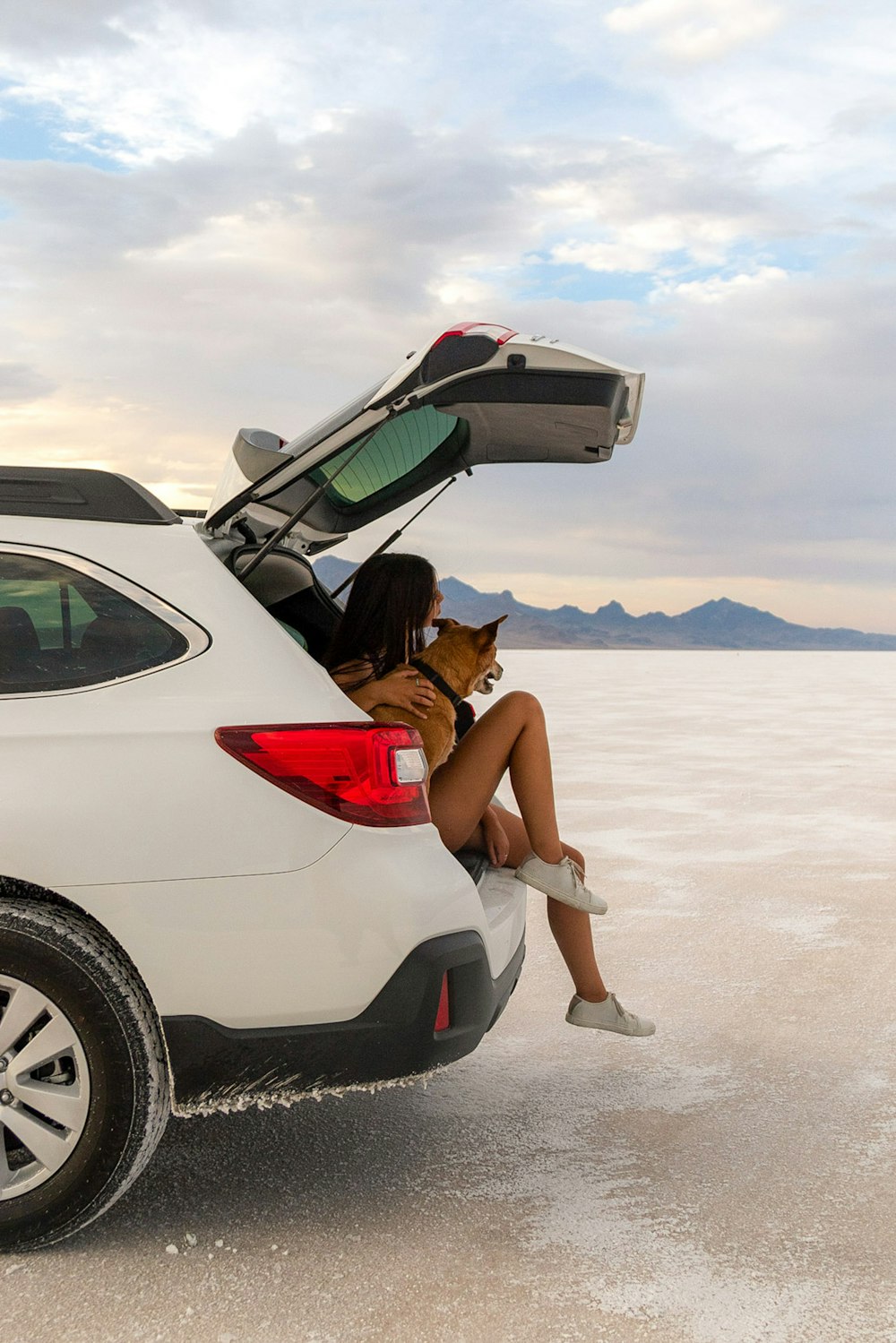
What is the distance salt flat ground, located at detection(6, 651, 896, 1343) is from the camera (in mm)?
2691

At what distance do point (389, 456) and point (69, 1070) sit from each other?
1.86m

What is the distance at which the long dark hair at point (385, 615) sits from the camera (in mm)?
3836

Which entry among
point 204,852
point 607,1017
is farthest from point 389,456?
point 607,1017

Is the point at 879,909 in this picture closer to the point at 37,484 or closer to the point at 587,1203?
the point at 587,1203

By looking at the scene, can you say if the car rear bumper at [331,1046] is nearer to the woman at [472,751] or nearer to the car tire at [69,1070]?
the car tire at [69,1070]

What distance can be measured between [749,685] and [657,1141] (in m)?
30.4

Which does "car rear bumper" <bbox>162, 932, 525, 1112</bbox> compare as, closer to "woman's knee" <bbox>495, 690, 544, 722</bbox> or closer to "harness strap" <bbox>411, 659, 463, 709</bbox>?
"harness strap" <bbox>411, 659, 463, 709</bbox>

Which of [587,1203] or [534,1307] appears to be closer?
[534,1307]

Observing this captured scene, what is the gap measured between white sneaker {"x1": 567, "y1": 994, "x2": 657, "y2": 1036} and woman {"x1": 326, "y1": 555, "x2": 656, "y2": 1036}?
0.18 m

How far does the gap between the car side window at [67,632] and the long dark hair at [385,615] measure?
→ 95cm

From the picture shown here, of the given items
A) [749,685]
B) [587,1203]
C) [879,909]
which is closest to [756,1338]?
[587,1203]

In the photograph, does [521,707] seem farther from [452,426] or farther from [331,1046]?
[331,1046]

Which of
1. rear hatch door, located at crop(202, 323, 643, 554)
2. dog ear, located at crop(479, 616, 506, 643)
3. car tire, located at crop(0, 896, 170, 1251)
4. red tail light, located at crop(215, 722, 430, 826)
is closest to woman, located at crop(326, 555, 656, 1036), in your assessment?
dog ear, located at crop(479, 616, 506, 643)

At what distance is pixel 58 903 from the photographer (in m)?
2.88
